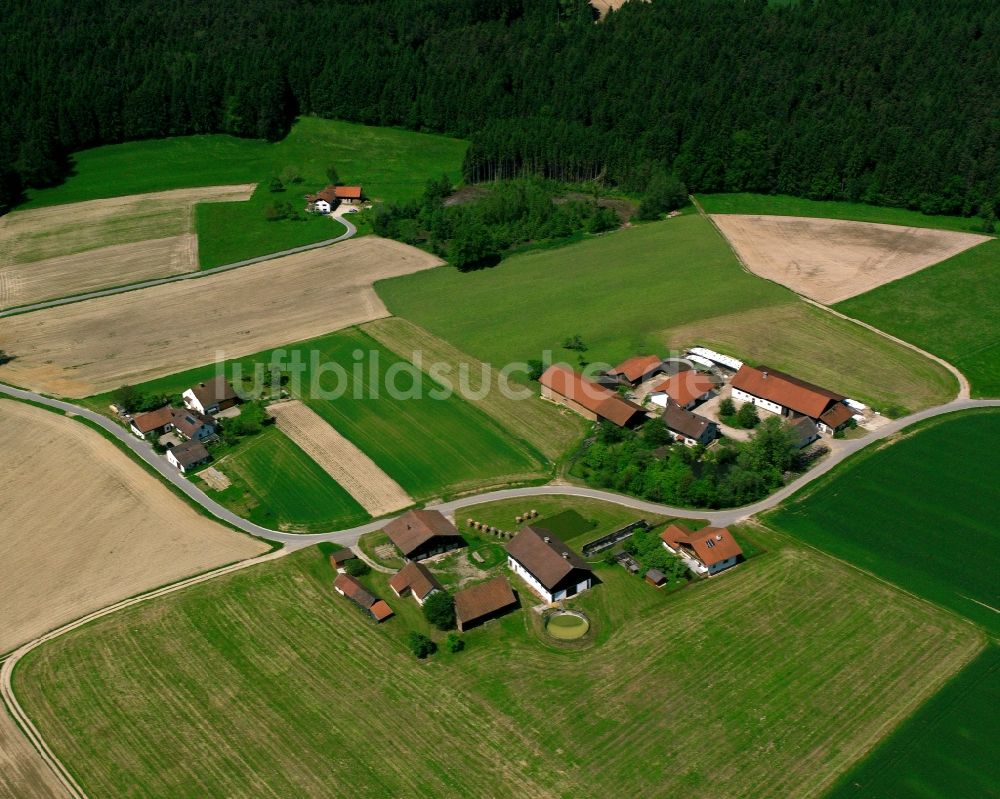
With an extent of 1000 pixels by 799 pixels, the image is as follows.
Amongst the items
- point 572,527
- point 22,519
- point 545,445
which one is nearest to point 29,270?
point 22,519

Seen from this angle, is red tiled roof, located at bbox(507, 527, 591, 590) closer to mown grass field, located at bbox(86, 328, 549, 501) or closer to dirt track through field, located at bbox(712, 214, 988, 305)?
mown grass field, located at bbox(86, 328, 549, 501)

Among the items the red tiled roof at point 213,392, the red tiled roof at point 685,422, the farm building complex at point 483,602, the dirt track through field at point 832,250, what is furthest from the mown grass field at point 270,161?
the farm building complex at point 483,602

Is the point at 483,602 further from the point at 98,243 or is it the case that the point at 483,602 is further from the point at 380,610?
the point at 98,243

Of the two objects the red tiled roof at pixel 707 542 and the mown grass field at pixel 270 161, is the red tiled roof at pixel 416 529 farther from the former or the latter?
the mown grass field at pixel 270 161

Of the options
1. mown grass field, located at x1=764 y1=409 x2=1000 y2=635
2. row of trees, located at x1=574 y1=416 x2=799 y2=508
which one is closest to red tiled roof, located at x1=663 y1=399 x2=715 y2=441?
row of trees, located at x1=574 y1=416 x2=799 y2=508

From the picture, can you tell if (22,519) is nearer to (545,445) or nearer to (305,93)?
(545,445)

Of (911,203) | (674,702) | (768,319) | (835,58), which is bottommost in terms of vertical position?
(674,702)
